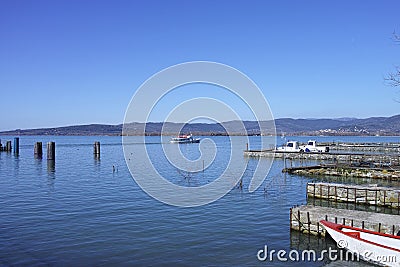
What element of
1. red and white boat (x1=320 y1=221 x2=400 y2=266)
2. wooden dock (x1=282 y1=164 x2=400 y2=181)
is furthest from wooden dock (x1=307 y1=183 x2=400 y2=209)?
wooden dock (x1=282 y1=164 x2=400 y2=181)

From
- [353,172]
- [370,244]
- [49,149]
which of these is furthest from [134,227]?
[49,149]

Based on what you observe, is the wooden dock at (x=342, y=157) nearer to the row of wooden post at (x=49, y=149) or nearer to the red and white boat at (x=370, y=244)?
the row of wooden post at (x=49, y=149)

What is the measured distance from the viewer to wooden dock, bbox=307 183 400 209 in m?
25.0

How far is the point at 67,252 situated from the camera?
52.5 ft

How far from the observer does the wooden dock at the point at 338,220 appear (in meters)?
16.4

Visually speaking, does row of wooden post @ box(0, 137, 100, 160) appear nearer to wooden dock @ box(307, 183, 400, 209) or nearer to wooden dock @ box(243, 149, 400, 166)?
wooden dock @ box(243, 149, 400, 166)

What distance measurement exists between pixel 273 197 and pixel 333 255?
13.4 meters

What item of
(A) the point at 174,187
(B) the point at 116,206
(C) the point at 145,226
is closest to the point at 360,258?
(C) the point at 145,226

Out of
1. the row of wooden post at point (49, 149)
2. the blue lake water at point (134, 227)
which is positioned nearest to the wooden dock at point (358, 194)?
the blue lake water at point (134, 227)

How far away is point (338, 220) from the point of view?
17.3 meters

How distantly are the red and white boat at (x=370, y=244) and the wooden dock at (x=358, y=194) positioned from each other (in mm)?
11220

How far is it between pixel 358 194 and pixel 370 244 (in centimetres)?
1313

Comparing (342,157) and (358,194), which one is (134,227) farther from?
(342,157)

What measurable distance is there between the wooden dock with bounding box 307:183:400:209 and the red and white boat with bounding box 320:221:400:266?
1122 centimetres
